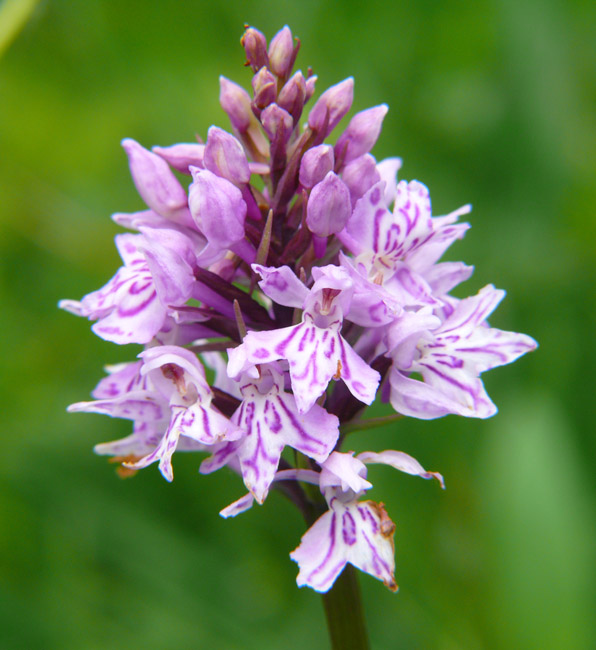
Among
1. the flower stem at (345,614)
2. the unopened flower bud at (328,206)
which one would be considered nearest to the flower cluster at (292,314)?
the unopened flower bud at (328,206)

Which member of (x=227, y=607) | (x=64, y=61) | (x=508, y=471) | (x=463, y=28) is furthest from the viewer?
(x=64, y=61)

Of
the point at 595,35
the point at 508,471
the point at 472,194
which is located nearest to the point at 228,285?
the point at 508,471

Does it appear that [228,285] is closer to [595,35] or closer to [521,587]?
[521,587]

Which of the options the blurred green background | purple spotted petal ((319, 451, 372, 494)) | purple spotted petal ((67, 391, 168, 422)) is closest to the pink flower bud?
purple spotted petal ((67, 391, 168, 422))

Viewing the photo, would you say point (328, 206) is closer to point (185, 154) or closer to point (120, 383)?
point (185, 154)

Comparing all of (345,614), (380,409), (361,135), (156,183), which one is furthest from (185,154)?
(380,409)

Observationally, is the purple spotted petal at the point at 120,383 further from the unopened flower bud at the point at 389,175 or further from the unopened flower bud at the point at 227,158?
the unopened flower bud at the point at 389,175
